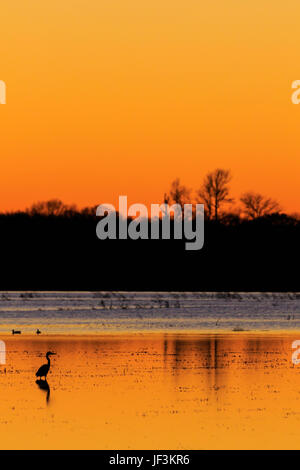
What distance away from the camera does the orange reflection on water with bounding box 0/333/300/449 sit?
14.2 meters

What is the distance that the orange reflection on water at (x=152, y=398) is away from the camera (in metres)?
14.2

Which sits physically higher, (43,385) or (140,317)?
(140,317)

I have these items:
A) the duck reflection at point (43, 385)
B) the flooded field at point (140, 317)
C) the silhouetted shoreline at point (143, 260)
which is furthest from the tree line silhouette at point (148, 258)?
the duck reflection at point (43, 385)

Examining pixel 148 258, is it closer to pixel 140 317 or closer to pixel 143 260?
A: pixel 143 260

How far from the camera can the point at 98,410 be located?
1656 cm

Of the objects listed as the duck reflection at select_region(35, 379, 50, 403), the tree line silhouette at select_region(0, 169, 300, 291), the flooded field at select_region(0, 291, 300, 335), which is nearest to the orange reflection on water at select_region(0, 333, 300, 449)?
the duck reflection at select_region(35, 379, 50, 403)

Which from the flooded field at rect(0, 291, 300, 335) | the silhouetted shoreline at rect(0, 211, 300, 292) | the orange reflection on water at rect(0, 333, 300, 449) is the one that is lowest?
the orange reflection on water at rect(0, 333, 300, 449)

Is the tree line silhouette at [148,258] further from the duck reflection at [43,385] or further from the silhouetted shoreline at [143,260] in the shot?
the duck reflection at [43,385]

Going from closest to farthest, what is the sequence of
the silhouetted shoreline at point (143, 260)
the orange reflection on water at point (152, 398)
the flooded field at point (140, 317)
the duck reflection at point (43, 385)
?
the orange reflection on water at point (152, 398), the duck reflection at point (43, 385), the flooded field at point (140, 317), the silhouetted shoreline at point (143, 260)

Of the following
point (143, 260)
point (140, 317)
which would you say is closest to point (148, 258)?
point (143, 260)

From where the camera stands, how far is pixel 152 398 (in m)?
17.8

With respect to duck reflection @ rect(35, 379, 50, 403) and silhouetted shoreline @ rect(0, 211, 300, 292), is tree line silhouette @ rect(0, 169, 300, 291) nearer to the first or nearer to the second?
silhouetted shoreline @ rect(0, 211, 300, 292)
